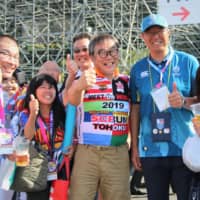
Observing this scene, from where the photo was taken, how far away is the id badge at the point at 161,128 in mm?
1962

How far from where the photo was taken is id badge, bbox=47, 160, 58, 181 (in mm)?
2154

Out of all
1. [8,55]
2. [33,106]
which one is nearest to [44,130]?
[33,106]

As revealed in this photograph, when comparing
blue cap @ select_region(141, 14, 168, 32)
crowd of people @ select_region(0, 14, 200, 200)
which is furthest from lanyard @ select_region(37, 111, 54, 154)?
blue cap @ select_region(141, 14, 168, 32)

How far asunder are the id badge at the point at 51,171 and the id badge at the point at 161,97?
63 cm

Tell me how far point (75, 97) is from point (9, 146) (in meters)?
0.38

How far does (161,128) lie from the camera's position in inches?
77.7

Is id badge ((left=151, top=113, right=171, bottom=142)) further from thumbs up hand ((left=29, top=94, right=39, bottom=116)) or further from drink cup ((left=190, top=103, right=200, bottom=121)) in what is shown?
thumbs up hand ((left=29, top=94, right=39, bottom=116))

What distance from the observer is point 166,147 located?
1967 mm

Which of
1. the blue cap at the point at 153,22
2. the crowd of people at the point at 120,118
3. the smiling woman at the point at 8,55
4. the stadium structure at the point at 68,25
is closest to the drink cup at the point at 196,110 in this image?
the crowd of people at the point at 120,118

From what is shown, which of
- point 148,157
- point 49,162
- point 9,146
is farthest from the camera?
point 49,162

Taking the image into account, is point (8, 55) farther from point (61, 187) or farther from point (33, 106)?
point (61, 187)

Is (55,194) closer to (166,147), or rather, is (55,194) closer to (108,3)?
(166,147)

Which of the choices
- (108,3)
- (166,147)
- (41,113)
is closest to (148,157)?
(166,147)

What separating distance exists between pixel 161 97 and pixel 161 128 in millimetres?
154
